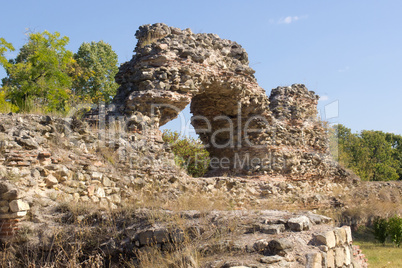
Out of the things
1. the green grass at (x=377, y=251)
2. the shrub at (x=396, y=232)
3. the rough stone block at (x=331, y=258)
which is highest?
the rough stone block at (x=331, y=258)

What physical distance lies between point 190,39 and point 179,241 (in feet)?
23.3

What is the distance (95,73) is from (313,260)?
22.8 meters

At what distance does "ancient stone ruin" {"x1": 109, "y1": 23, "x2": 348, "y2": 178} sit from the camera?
29.6ft

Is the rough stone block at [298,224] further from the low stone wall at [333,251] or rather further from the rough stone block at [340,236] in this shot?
the rough stone block at [340,236]

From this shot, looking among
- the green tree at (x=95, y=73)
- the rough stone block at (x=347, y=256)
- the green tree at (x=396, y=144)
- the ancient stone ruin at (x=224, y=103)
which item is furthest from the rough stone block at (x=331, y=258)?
the green tree at (x=396, y=144)

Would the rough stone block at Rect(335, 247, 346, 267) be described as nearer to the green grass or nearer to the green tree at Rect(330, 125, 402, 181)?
the green grass

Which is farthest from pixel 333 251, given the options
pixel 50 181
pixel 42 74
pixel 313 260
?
pixel 42 74

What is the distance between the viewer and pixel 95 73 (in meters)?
24.2

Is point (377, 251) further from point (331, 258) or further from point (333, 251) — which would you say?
point (331, 258)

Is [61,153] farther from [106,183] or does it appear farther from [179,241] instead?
[179,241]

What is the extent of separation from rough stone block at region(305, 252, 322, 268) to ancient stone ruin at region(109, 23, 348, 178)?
549 cm

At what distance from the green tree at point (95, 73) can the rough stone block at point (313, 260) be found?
2095 centimetres

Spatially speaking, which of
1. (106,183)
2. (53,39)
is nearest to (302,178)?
(106,183)

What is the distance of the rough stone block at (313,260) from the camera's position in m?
3.68
